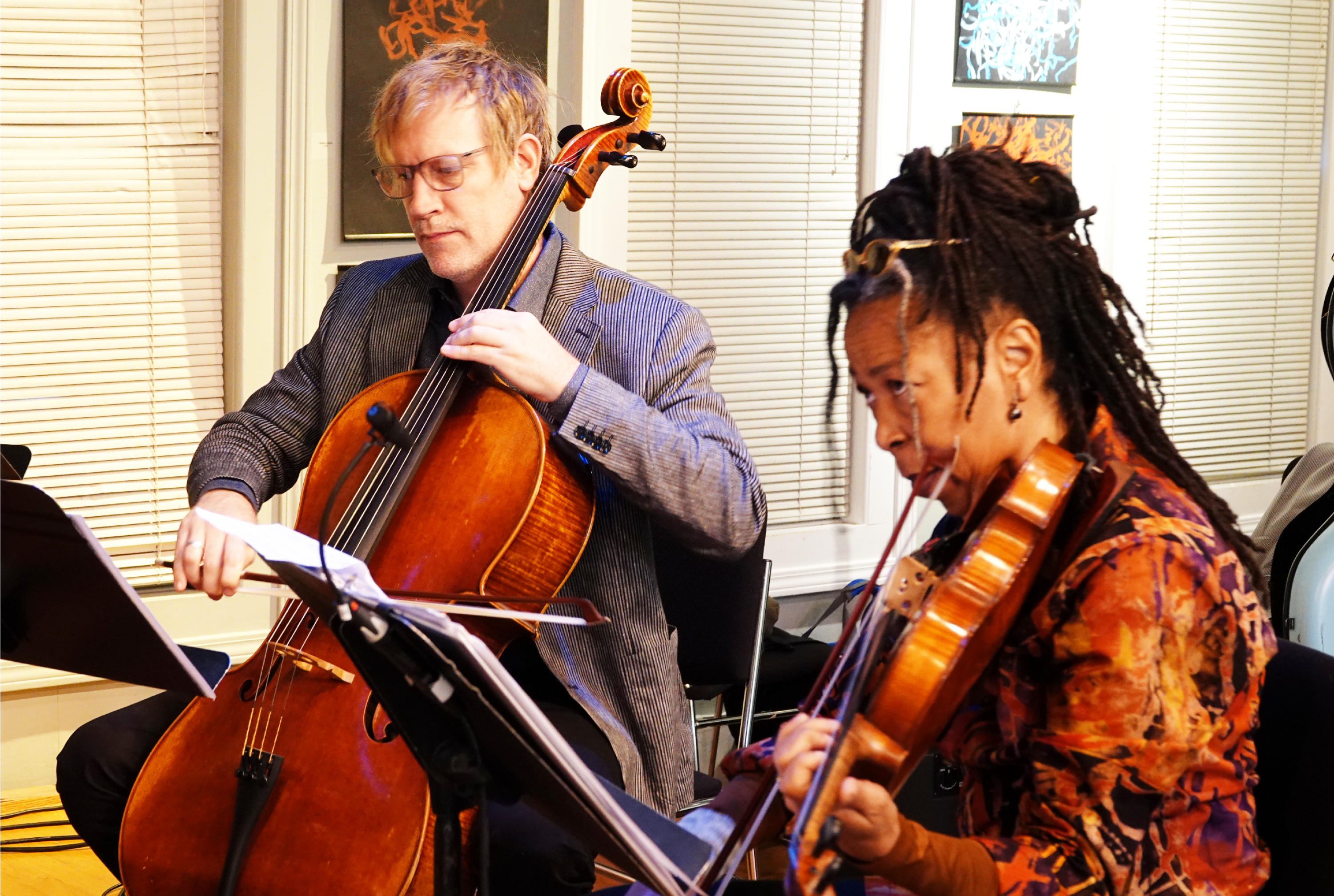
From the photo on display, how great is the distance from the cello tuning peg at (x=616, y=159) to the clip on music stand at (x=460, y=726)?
2.78 feet

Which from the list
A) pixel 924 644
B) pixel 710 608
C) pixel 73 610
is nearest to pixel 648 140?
pixel 710 608

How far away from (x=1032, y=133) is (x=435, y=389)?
7.65 ft

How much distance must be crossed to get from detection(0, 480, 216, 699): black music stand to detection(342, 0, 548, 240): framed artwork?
1523 mm

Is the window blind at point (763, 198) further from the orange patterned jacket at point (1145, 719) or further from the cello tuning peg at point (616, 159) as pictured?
the orange patterned jacket at point (1145, 719)

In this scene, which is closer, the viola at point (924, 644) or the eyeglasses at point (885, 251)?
the viola at point (924, 644)

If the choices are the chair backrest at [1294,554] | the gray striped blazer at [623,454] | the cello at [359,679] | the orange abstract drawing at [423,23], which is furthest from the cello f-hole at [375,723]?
the orange abstract drawing at [423,23]

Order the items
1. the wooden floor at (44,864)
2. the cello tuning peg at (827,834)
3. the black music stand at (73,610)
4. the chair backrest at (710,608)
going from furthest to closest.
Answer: the wooden floor at (44,864)
the chair backrest at (710,608)
the black music stand at (73,610)
the cello tuning peg at (827,834)

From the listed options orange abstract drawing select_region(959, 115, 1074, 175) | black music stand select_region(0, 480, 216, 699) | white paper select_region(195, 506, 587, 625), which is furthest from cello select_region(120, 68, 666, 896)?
orange abstract drawing select_region(959, 115, 1074, 175)

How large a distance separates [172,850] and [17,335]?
1.50 meters

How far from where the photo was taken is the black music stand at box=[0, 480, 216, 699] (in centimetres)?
120

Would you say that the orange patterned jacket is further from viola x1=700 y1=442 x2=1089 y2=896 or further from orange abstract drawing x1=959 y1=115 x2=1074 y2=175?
orange abstract drawing x1=959 y1=115 x2=1074 y2=175

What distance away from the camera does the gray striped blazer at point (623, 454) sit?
5.18ft

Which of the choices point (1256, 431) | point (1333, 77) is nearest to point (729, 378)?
point (1256, 431)

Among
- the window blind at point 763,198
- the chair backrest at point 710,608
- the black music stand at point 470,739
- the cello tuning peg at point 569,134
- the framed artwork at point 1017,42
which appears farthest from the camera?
the framed artwork at point 1017,42
